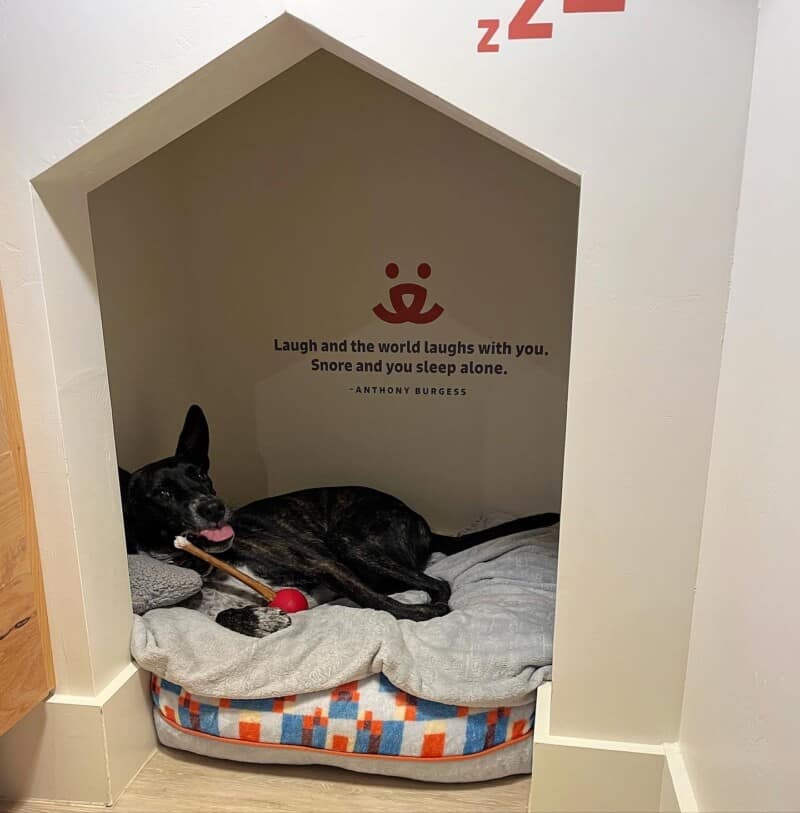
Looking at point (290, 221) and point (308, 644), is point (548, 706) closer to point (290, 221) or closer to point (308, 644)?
point (308, 644)

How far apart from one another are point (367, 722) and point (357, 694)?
0.21ft

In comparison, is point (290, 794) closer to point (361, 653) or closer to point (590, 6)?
point (361, 653)

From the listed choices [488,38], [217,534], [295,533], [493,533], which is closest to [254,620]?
[217,534]

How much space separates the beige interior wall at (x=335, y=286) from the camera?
223cm

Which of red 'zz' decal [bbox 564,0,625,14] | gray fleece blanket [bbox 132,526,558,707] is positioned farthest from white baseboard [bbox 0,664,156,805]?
red 'zz' decal [bbox 564,0,625,14]

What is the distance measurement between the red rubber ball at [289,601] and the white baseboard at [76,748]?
408 millimetres

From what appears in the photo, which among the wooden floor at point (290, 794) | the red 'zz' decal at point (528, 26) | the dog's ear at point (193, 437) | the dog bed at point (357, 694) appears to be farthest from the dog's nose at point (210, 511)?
the red 'zz' decal at point (528, 26)

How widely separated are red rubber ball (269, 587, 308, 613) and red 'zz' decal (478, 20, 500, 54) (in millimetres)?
1440

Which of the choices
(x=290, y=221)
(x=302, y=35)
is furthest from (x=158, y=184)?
(x=302, y=35)

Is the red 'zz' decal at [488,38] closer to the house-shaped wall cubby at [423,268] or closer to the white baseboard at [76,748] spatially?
the house-shaped wall cubby at [423,268]

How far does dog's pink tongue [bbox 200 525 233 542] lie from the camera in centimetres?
200

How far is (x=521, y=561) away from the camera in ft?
6.76

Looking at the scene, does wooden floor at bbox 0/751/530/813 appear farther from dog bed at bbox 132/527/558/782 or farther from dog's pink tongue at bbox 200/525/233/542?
dog's pink tongue at bbox 200/525/233/542

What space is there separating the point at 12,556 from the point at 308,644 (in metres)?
0.67
